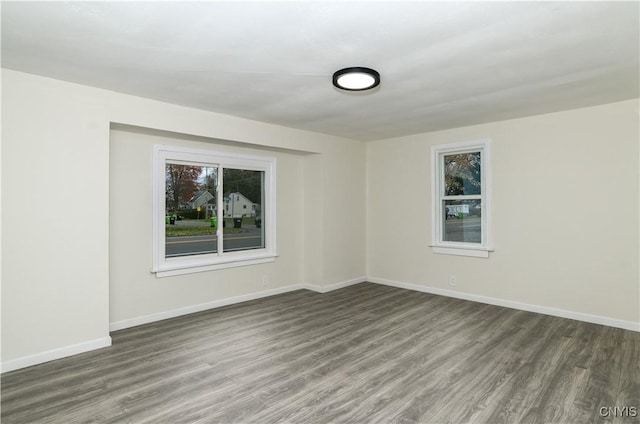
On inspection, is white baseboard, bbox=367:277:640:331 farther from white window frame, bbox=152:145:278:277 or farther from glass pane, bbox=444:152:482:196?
white window frame, bbox=152:145:278:277

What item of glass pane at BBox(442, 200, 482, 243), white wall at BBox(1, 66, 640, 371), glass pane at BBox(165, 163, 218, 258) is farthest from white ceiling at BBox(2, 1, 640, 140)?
glass pane at BBox(442, 200, 482, 243)

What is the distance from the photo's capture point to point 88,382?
2727 millimetres

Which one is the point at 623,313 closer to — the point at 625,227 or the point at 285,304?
the point at 625,227

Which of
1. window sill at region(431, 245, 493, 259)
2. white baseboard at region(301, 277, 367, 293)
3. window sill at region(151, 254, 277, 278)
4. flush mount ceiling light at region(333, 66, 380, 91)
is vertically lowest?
white baseboard at region(301, 277, 367, 293)

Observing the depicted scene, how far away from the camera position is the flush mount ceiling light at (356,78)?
284 cm

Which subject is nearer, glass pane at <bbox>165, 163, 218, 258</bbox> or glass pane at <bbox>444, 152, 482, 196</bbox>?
glass pane at <bbox>165, 163, 218, 258</bbox>

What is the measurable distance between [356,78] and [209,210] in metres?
2.80

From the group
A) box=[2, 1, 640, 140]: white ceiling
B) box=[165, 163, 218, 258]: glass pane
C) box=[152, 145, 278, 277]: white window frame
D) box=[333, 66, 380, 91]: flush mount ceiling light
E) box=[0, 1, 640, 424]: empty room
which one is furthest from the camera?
box=[165, 163, 218, 258]: glass pane

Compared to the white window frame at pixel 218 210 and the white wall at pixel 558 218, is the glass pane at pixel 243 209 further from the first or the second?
the white wall at pixel 558 218

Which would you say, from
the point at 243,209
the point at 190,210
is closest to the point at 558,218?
the point at 243,209

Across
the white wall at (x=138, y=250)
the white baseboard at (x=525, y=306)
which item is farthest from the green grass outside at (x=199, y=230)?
the white baseboard at (x=525, y=306)

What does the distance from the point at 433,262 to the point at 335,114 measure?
9.20ft

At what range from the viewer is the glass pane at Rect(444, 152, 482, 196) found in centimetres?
511

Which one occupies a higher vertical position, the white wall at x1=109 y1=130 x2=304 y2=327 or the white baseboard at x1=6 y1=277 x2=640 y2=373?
the white wall at x1=109 y1=130 x2=304 y2=327
